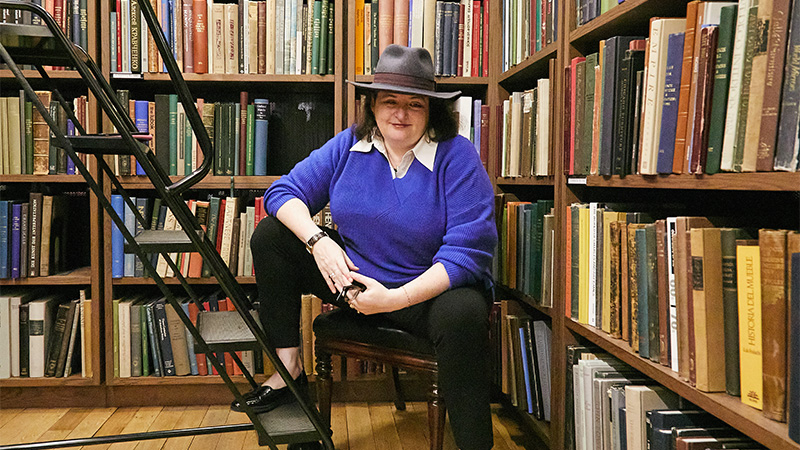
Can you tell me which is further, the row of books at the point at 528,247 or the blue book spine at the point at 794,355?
the row of books at the point at 528,247

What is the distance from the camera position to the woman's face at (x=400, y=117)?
1.76m

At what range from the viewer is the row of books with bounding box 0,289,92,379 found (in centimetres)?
224

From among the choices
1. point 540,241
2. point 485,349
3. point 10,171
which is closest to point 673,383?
point 485,349

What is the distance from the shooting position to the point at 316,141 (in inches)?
105

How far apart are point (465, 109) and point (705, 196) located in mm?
1009

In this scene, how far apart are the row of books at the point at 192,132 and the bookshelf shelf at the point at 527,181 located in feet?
2.97

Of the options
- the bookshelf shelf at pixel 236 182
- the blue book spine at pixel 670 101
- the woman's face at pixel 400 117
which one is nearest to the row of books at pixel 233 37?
the bookshelf shelf at pixel 236 182

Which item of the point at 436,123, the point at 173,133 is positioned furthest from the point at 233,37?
the point at 436,123

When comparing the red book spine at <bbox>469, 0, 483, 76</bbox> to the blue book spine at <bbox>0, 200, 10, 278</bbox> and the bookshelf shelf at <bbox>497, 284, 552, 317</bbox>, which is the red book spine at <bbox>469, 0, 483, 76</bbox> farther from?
the blue book spine at <bbox>0, 200, 10, 278</bbox>

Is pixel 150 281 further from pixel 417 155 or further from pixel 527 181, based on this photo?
pixel 527 181

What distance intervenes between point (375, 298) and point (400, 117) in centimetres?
51

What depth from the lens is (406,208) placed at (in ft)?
5.67

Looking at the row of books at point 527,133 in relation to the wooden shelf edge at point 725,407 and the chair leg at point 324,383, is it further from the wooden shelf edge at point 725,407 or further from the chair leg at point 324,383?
the chair leg at point 324,383

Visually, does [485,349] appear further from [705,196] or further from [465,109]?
[465,109]
